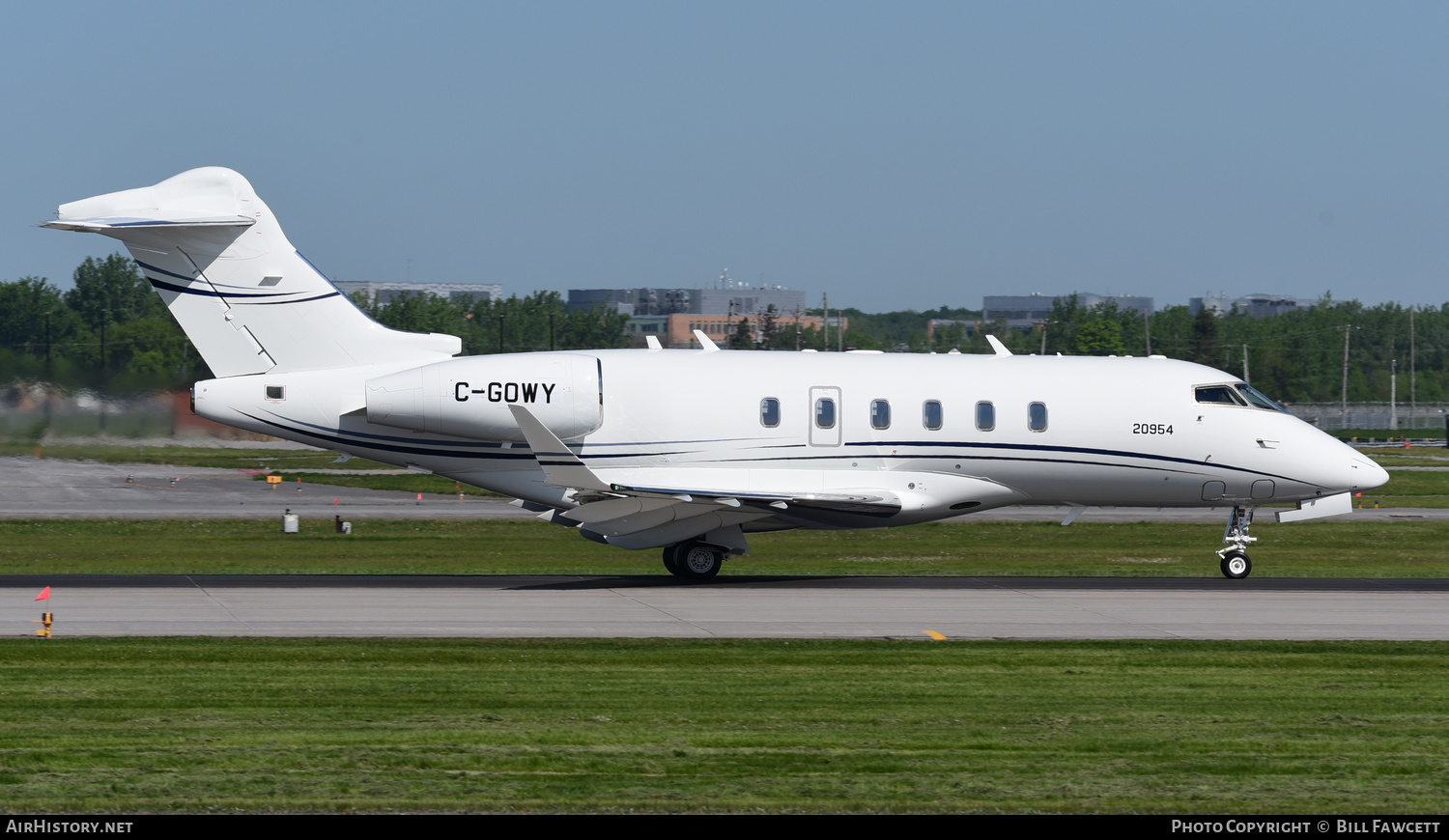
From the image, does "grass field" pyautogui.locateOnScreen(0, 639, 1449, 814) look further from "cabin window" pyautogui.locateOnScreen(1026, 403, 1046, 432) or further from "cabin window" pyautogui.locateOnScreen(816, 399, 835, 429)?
"cabin window" pyautogui.locateOnScreen(1026, 403, 1046, 432)

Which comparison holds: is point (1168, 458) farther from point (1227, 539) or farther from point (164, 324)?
point (164, 324)

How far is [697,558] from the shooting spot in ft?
83.5

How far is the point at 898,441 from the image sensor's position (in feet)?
82.6

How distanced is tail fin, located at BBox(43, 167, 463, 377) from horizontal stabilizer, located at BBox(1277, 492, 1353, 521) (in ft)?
52.4

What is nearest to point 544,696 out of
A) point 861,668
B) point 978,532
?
point 861,668

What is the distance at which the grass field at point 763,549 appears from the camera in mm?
28391

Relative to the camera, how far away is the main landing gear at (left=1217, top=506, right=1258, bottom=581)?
26.4 m

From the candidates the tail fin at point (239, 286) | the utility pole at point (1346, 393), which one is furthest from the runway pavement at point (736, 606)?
the utility pole at point (1346, 393)

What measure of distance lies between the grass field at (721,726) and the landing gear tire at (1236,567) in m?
7.99

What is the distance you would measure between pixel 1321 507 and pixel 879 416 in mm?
8258

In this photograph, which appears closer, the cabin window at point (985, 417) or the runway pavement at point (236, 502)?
the cabin window at point (985, 417)

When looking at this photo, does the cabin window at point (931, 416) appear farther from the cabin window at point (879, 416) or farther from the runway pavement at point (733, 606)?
the runway pavement at point (733, 606)

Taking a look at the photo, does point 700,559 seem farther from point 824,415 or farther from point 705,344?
point 705,344

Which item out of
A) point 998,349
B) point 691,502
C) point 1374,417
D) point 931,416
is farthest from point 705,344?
point 1374,417
